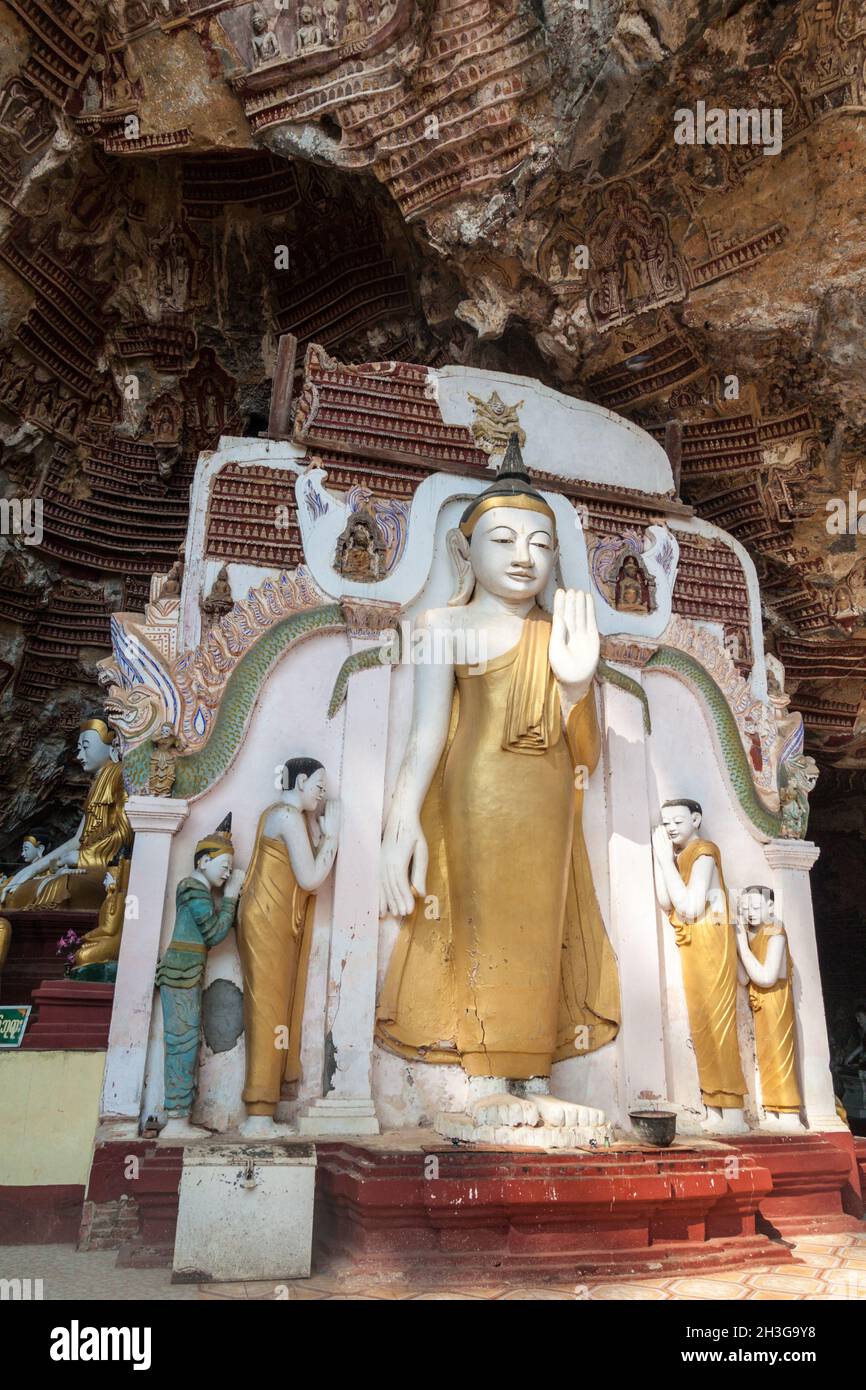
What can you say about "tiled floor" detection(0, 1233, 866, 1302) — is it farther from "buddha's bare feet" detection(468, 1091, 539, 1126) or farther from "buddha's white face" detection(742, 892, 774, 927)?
"buddha's white face" detection(742, 892, 774, 927)

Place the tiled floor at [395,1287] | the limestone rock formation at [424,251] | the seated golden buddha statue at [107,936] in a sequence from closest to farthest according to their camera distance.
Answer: the tiled floor at [395,1287] → the seated golden buddha statue at [107,936] → the limestone rock formation at [424,251]

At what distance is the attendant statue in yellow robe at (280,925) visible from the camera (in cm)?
529

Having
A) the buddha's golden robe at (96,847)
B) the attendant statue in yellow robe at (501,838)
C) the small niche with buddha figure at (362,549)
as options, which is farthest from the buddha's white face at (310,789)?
the buddha's golden robe at (96,847)

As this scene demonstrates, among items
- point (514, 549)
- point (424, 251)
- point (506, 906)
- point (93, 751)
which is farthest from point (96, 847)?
point (424, 251)

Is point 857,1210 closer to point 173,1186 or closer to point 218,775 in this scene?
point 173,1186

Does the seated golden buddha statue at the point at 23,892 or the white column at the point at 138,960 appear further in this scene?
the seated golden buddha statue at the point at 23,892

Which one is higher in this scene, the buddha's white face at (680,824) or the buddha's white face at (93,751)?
the buddha's white face at (93,751)

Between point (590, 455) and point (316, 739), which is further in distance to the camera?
point (590, 455)

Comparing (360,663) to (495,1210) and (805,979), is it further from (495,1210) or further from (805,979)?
(805,979)

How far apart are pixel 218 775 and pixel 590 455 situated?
3.57 m

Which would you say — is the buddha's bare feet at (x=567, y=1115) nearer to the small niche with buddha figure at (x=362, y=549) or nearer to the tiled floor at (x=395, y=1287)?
the tiled floor at (x=395, y=1287)

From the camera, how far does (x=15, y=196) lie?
7121mm

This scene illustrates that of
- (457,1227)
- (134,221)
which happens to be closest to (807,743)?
A: (457,1227)

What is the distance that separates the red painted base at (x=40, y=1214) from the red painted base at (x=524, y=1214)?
4.32 ft
